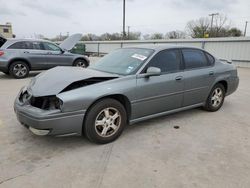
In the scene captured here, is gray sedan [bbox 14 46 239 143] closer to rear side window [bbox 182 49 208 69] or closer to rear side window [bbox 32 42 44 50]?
rear side window [bbox 182 49 208 69]

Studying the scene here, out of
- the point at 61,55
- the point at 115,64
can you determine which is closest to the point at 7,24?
the point at 61,55

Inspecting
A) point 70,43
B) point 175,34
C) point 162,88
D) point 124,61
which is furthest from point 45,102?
point 175,34

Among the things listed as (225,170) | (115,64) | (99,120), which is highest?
(115,64)

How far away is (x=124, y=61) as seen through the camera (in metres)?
3.70

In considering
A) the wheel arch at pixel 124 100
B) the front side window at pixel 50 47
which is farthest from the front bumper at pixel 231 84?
the front side window at pixel 50 47

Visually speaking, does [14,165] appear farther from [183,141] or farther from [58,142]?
[183,141]

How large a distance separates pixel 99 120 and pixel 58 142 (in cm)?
72

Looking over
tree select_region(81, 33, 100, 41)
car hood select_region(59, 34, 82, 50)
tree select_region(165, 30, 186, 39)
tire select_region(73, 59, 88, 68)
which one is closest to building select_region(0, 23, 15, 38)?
tree select_region(81, 33, 100, 41)

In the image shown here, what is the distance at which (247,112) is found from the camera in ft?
15.5

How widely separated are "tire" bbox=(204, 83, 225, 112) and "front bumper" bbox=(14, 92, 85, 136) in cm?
292

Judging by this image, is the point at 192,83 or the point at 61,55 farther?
the point at 61,55

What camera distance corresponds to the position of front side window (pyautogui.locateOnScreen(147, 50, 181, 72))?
3.58 metres

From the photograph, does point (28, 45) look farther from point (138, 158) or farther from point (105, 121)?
point (138, 158)

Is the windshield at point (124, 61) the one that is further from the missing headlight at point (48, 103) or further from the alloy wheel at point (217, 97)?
the alloy wheel at point (217, 97)
